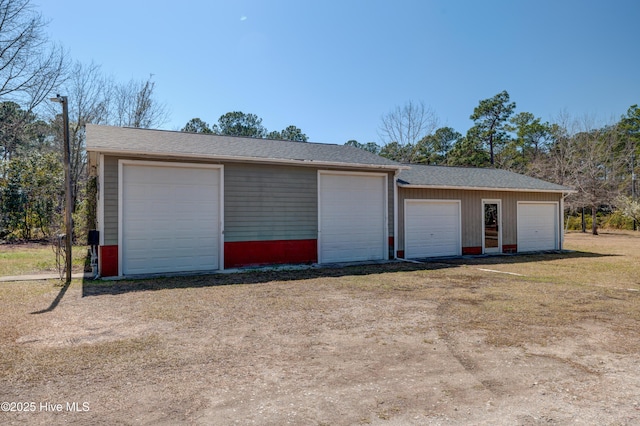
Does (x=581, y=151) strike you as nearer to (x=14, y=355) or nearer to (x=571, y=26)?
(x=571, y=26)

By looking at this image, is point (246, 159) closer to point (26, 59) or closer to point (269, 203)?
point (269, 203)

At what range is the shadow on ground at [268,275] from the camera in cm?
735

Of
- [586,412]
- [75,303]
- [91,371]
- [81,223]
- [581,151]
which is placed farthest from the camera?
[581,151]

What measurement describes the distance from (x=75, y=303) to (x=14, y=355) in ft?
8.29

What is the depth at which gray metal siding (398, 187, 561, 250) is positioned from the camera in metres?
12.3

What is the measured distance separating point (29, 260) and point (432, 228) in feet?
40.3

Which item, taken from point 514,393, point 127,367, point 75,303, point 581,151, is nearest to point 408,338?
point 514,393

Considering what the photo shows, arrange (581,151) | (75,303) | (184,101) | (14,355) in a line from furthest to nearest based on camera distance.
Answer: (581,151), (184,101), (75,303), (14,355)

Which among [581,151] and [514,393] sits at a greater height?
[581,151]

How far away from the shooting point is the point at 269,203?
32.8 ft

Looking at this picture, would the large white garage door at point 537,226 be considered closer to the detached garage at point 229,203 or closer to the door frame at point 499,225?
the door frame at point 499,225

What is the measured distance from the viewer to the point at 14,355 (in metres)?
3.66

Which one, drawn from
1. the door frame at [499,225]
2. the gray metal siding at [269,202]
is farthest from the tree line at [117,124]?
the door frame at [499,225]

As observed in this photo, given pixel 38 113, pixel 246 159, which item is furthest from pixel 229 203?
pixel 38 113
